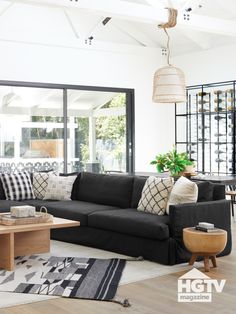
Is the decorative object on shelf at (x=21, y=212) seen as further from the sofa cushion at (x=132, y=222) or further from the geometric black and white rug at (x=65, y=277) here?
the sofa cushion at (x=132, y=222)

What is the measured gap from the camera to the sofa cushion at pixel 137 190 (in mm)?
6191

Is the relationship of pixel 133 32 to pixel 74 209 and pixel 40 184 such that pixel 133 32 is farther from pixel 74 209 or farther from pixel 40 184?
pixel 74 209

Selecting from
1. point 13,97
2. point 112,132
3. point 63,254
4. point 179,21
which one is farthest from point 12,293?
point 112,132

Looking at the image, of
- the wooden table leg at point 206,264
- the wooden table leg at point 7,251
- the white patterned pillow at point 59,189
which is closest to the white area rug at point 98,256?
the wooden table leg at point 206,264

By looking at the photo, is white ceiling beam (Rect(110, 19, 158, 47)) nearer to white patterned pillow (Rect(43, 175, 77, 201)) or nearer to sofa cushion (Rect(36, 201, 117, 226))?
white patterned pillow (Rect(43, 175, 77, 201))

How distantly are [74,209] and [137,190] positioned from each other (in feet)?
2.43

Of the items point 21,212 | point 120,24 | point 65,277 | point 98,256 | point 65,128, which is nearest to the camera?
point 65,277

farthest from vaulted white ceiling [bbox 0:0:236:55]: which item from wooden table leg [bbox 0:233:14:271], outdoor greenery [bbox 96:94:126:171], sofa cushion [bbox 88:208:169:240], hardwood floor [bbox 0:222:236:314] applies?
hardwood floor [bbox 0:222:236:314]

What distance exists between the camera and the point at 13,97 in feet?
30.3

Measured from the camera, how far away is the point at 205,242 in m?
4.74

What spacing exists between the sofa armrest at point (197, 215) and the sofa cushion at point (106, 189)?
1.20 m

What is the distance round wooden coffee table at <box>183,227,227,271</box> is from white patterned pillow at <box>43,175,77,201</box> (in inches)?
100

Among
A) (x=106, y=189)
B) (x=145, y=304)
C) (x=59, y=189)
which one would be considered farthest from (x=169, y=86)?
(x=145, y=304)

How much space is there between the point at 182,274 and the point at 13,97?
5.45 meters
